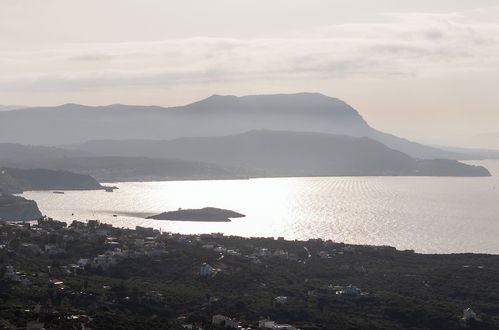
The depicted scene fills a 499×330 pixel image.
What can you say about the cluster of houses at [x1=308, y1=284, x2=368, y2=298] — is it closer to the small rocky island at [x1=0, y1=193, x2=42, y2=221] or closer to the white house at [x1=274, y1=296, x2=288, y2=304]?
the white house at [x1=274, y1=296, x2=288, y2=304]

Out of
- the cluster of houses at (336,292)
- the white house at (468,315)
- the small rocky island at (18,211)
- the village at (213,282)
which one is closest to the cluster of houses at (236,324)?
the village at (213,282)

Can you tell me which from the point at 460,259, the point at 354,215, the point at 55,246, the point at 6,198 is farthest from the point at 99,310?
the point at 354,215

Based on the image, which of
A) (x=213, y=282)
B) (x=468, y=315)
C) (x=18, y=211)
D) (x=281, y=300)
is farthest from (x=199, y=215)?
(x=468, y=315)

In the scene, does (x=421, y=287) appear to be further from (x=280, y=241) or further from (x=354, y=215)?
(x=354, y=215)

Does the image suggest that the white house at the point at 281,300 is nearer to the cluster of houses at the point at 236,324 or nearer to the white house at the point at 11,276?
the cluster of houses at the point at 236,324

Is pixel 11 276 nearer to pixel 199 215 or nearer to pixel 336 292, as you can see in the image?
pixel 336 292

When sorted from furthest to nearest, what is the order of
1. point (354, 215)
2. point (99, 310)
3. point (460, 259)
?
point (354, 215), point (460, 259), point (99, 310)

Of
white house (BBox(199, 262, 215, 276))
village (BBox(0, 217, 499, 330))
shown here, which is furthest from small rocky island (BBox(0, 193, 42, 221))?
white house (BBox(199, 262, 215, 276))
